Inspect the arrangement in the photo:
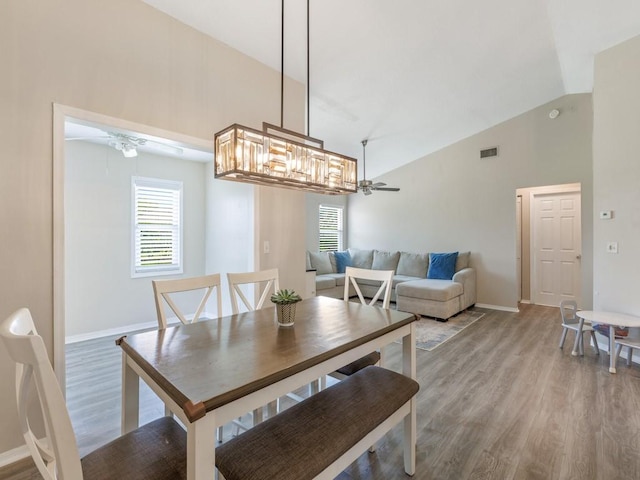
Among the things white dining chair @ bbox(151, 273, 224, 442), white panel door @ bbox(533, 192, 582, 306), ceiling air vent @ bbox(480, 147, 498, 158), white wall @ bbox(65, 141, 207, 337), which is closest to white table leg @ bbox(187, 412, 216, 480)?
white dining chair @ bbox(151, 273, 224, 442)

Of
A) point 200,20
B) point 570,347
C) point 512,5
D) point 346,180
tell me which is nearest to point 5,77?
point 200,20

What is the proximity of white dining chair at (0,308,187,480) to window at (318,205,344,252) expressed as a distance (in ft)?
18.8

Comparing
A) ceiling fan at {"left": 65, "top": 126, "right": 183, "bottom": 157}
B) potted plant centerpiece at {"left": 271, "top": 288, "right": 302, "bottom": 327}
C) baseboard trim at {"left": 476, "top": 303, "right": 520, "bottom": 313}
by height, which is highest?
ceiling fan at {"left": 65, "top": 126, "right": 183, "bottom": 157}

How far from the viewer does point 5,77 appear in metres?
1.78

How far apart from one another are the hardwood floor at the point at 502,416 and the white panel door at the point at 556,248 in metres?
2.37

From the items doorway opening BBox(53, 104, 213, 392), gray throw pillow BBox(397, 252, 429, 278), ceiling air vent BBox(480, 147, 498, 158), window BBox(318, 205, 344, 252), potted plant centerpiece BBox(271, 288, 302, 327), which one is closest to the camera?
potted plant centerpiece BBox(271, 288, 302, 327)

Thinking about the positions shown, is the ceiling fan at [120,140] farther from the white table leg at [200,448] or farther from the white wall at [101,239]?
the white table leg at [200,448]

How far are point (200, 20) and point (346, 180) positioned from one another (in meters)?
1.86

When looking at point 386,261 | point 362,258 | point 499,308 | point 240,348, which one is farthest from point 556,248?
point 240,348

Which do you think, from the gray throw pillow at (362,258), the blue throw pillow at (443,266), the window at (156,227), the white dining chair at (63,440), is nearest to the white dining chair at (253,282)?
the white dining chair at (63,440)

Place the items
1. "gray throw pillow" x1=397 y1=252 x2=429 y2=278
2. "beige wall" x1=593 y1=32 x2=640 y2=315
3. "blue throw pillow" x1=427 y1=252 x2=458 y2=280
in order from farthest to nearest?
"gray throw pillow" x1=397 y1=252 x2=429 y2=278 < "blue throw pillow" x1=427 y1=252 x2=458 y2=280 < "beige wall" x1=593 y1=32 x2=640 y2=315

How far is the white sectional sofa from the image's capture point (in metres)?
4.71

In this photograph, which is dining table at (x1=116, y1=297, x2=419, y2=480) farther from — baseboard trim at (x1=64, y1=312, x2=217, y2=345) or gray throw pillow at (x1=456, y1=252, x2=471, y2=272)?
gray throw pillow at (x1=456, y1=252, x2=471, y2=272)

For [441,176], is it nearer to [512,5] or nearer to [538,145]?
[538,145]
